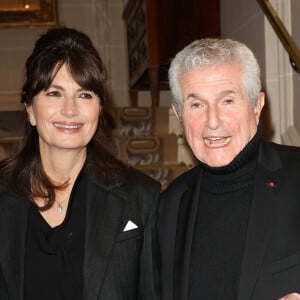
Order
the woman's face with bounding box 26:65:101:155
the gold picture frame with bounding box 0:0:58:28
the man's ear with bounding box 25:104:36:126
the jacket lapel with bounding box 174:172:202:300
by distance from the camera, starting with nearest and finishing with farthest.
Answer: the jacket lapel with bounding box 174:172:202:300
the woman's face with bounding box 26:65:101:155
the man's ear with bounding box 25:104:36:126
the gold picture frame with bounding box 0:0:58:28

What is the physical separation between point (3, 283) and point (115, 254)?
47 cm

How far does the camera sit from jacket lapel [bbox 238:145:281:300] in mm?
2014

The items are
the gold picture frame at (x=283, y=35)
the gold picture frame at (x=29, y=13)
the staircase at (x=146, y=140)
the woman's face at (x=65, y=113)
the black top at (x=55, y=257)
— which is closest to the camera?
the black top at (x=55, y=257)

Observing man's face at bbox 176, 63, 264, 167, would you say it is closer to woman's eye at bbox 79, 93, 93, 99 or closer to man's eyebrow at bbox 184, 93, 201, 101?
man's eyebrow at bbox 184, 93, 201, 101

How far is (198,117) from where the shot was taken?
220 cm

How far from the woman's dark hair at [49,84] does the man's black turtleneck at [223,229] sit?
516 millimetres

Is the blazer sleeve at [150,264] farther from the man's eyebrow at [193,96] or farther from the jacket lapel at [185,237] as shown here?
A: the man's eyebrow at [193,96]

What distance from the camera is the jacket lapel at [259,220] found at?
201 centimetres

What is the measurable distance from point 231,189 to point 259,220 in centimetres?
20

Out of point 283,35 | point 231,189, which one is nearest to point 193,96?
point 231,189

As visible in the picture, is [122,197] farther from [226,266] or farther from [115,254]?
[226,266]

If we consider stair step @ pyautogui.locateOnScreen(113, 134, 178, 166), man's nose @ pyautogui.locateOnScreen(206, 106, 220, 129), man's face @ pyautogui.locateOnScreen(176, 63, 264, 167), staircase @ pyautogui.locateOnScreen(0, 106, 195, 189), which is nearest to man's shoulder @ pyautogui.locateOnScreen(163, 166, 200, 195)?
man's face @ pyautogui.locateOnScreen(176, 63, 264, 167)

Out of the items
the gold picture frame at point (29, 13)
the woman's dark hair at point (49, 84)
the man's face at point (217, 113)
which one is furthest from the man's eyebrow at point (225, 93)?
the gold picture frame at point (29, 13)

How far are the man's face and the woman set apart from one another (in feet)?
1.56
